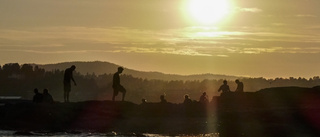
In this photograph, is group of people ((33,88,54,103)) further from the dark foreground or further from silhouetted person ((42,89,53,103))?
the dark foreground

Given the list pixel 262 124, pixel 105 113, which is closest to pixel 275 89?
pixel 262 124

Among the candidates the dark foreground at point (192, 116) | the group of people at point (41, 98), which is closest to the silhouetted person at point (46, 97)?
the group of people at point (41, 98)

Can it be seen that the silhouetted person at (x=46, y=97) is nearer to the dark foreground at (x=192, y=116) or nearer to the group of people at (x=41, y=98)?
the group of people at (x=41, y=98)

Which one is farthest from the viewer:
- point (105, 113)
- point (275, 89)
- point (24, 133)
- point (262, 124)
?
point (275, 89)

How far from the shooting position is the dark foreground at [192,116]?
43250mm

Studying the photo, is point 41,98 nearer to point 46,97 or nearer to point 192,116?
point 46,97

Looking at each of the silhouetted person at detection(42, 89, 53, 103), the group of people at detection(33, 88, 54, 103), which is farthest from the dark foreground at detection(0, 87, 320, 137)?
the silhouetted person at detection(42, 89, 53, 103)

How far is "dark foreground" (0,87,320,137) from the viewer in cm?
4325

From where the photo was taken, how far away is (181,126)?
45.3 meters

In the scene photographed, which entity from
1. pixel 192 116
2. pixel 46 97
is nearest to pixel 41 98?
pixel 46 97

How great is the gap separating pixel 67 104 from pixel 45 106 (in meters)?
2.13

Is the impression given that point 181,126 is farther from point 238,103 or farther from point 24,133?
point 24,133

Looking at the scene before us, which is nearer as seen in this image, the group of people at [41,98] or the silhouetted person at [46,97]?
the group of people at [41,98]

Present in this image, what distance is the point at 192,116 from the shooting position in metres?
48.7
